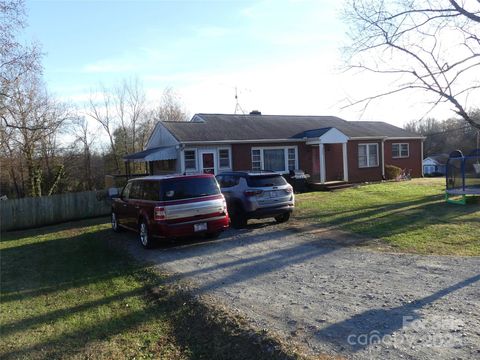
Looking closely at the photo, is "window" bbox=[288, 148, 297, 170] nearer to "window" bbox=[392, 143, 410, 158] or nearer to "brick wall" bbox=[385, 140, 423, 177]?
"brick wall" bbox=[385, 140, 423, 177]

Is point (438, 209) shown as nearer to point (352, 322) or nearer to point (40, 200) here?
point (352, 322)

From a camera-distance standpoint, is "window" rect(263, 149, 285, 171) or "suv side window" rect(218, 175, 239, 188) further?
"window" rect(263, 149, 285, 171)

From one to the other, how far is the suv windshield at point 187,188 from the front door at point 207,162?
11024 mm

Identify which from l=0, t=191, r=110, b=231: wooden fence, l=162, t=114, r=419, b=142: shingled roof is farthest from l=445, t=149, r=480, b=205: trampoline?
l=0, t=191, r=110, b=231: wooden fence

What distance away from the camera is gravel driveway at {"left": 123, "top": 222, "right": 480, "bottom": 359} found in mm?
4586

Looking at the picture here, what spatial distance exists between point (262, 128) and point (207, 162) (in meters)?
5.03

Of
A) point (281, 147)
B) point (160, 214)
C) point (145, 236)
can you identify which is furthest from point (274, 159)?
point (160, 214)

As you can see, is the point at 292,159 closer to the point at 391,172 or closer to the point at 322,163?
the point at 322,163

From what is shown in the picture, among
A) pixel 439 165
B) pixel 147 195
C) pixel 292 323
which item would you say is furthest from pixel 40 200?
pixel 439 165

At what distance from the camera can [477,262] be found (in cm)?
775

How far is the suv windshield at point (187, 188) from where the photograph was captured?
1055 cm

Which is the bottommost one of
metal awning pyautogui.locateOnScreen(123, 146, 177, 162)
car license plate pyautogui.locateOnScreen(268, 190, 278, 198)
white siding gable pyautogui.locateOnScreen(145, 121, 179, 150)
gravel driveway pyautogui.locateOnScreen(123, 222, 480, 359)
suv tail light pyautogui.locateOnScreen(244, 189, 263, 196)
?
gravel driveway pyautogui.locateOnScreen(123, 222, 480, 359)

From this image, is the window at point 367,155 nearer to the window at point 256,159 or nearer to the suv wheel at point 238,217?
the window at point 256,159

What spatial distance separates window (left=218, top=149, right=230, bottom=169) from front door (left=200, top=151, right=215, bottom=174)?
458mm
